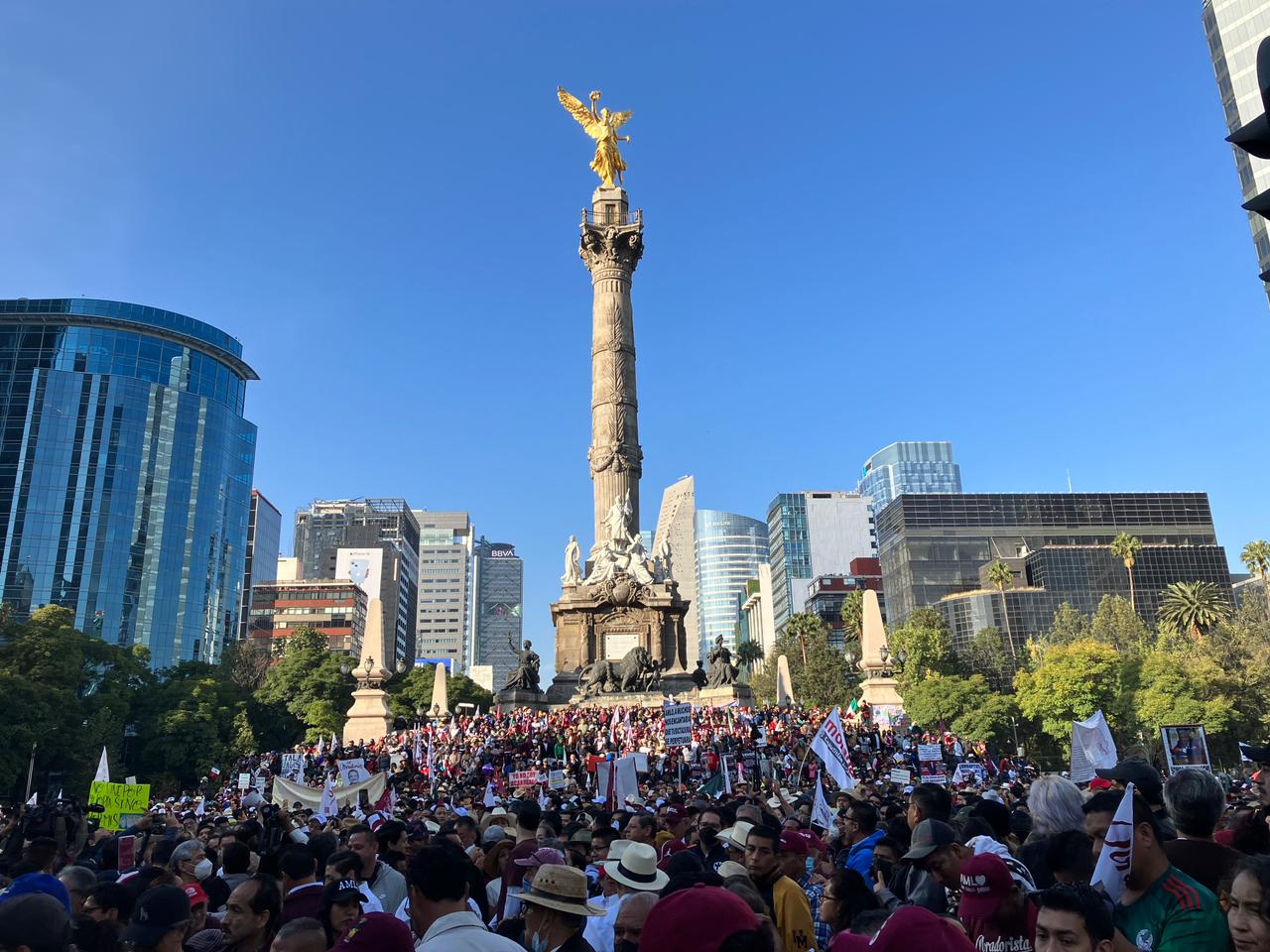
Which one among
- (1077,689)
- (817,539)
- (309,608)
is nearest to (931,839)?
(1077,689)

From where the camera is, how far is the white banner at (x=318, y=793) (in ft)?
55.3

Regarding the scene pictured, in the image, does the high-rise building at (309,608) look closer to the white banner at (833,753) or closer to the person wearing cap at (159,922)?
the white banner at (833,753)

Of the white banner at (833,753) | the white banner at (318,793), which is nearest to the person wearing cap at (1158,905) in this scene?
the white banner at (833,753)

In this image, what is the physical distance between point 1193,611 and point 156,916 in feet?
266

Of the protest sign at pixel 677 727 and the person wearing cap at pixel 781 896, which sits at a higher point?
the protest sign at pixel 677 727

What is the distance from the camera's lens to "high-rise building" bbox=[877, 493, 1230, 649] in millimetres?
101062

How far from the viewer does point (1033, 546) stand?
372 ft

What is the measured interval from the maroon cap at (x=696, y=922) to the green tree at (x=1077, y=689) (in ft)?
179

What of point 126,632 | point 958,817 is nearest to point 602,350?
point 958,817

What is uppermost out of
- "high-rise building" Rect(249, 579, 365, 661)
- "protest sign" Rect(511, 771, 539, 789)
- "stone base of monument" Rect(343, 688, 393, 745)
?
"high-rise building" Rect(249, 579, 365, 661)

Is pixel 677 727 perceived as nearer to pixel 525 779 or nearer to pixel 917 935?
pixel 525 779

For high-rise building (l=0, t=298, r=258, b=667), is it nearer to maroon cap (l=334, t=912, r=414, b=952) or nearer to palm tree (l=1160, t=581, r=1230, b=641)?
palm tree (l=1160, t=581, r=1230, b=641)

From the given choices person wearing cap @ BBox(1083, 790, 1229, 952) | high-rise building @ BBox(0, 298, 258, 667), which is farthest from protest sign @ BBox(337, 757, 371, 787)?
high-rise building @ BBox(0, 298, 258, 667)

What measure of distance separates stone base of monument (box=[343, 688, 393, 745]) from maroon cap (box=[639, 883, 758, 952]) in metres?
37.9
